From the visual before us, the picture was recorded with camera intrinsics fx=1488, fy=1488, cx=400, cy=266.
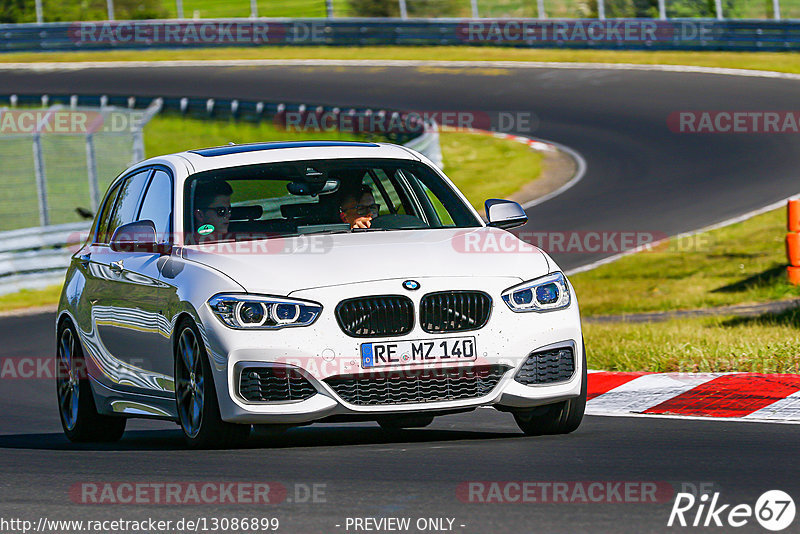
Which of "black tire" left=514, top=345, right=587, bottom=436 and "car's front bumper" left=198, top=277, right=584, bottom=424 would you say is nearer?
"car's front bumper" left=198, top=277, right=584, bottom=424

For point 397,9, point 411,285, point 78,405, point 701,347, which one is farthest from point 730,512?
point 397,9

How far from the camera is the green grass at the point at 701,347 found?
9.88 meters

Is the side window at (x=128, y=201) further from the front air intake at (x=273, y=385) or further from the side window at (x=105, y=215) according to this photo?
the front air intake at (x=273, y=385)

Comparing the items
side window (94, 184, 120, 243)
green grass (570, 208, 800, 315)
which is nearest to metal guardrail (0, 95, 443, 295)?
green grass (570, 208, 800, 315)

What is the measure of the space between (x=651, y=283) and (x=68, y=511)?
12486 millimetres

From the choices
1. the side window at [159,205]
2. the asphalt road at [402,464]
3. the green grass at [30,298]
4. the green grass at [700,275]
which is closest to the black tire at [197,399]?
the asphalt road at [402,464]

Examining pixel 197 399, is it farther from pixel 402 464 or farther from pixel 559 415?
pixel 559 415

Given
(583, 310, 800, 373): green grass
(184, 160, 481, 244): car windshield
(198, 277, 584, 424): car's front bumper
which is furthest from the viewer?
(583, 310, 800, 373): green grass

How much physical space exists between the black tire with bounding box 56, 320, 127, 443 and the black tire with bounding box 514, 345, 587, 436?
105 inches

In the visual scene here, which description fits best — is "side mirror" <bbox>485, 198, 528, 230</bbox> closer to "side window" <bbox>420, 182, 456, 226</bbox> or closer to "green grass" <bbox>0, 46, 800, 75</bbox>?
"side window" <bbox>420, 182, 456, 226</bbox>

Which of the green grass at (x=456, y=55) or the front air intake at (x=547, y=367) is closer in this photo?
the front air intake at (x=547, y=367)

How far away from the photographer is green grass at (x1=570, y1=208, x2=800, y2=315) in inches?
640

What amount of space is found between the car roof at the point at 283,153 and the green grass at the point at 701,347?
251 centimetres

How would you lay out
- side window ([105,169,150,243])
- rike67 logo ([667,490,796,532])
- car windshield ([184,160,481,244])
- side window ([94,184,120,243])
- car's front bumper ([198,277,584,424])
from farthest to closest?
1. side window ([94,184,120,243])
2. side window ([105,169,150,243])
3. car windshield ([184,160,481,244])
4. car's front bumper ([198,277,584,424])
5. rike67 logo ([667,490,796,532])
